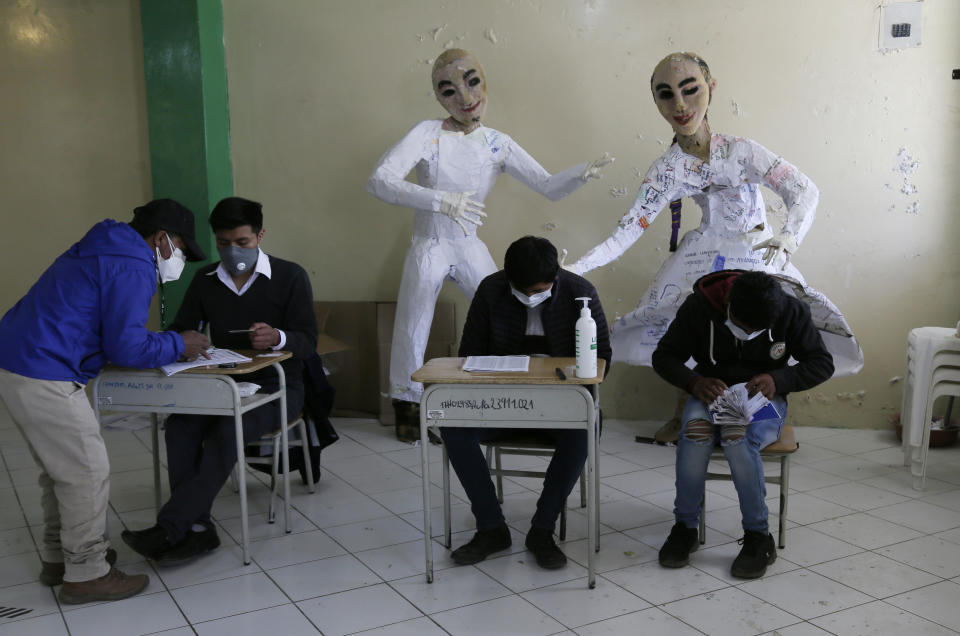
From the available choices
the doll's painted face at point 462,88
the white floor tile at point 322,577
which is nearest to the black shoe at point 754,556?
the white floor tile at point 322,577

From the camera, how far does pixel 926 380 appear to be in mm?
3689

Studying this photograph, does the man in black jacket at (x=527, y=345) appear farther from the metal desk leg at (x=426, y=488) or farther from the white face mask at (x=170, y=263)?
the white face mask at (x=170, y=263)

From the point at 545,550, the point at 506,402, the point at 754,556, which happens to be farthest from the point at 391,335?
the point at 754,556

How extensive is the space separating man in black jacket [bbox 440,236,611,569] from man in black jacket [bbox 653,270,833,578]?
12.8 inches

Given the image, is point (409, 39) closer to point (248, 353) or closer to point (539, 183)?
point (539, 183)

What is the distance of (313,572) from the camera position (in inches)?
112

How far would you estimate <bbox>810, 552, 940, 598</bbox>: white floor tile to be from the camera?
8.71ft

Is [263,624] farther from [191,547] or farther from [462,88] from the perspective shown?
[462,88]

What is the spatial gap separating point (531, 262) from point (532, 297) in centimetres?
15

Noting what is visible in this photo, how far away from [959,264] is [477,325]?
2837mm

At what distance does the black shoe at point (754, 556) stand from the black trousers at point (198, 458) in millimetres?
1697

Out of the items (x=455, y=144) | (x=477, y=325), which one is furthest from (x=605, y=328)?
(x=455, y=144)

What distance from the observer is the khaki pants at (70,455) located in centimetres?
249

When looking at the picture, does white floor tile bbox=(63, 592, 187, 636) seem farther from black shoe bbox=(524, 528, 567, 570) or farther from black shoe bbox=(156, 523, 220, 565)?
black shoe bbox=(524, 528, 567, 570)
